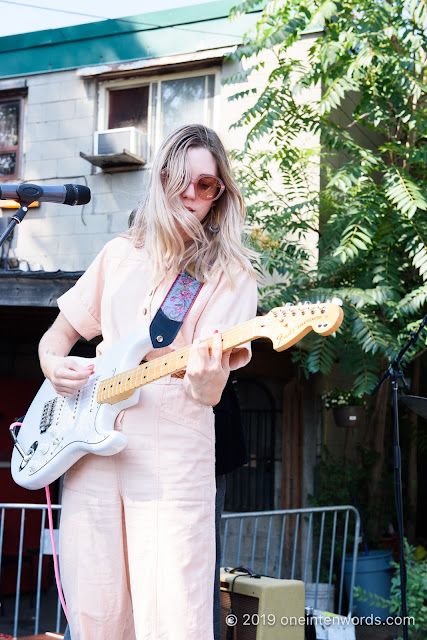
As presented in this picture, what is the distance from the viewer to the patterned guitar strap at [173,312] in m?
1.93

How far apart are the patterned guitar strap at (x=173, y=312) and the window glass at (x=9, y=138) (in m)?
7.23

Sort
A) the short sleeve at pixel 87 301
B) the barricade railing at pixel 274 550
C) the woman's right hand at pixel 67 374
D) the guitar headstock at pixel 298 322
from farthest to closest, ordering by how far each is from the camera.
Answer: the barricade railing at pixel 274 550 < the short sleeve at pixel 87 301 < the woman's right hand at pixel 67 374 < the guitar headstock at pixel 298 322

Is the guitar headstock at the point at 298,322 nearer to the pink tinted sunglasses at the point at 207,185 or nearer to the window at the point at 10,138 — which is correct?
the pink tinted sunglasses at the point at 207,185

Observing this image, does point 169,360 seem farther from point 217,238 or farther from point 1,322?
point 1,322

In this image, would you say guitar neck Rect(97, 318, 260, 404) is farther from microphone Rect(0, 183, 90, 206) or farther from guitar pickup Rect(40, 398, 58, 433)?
microphone Rect(0, 183, 90, 206)

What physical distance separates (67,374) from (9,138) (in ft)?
24.2

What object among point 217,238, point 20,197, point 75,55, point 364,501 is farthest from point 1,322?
point 217,238

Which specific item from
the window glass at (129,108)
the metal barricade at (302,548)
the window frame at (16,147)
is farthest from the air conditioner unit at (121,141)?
the metal barricade at (302,548)

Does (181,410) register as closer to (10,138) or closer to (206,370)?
(206,370)

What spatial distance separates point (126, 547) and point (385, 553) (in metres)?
5.55

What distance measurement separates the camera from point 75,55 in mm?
8477

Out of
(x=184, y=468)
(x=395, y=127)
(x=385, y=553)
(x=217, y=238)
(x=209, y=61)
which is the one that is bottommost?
(x=385, y=553)

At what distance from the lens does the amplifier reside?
143 inches

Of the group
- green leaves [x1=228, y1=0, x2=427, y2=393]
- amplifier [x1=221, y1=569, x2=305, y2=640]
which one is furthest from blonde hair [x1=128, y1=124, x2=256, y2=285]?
green leaves [x1=228, y1=0, x2=427, y2=393]
